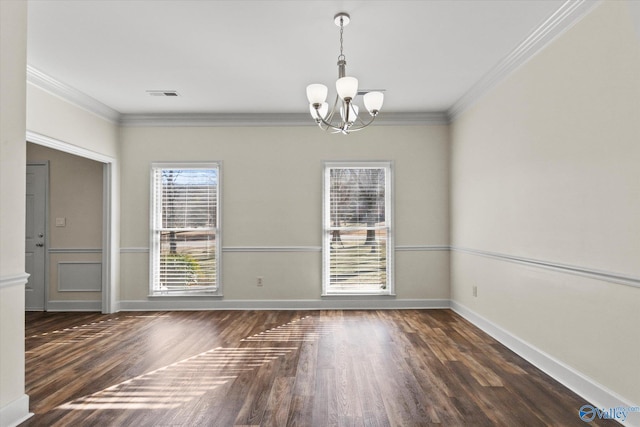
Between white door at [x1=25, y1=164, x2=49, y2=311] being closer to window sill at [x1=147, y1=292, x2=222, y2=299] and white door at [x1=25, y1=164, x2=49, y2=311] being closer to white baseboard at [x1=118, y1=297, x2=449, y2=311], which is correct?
white baseboard at [x1=118, y1=297, x2=449, y2=311]

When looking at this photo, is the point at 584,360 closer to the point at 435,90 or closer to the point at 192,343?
the point at 435,90

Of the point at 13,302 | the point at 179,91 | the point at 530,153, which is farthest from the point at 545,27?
the point at 13,302

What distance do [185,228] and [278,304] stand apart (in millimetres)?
1715

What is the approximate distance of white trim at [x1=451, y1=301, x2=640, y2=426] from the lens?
231 centimetres

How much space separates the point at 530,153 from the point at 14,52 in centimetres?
388

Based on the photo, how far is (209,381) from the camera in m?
2.79

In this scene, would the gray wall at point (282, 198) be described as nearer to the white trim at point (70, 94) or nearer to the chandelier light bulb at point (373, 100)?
the white trim at point (70, 94)

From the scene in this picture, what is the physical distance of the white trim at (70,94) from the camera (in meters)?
3.68

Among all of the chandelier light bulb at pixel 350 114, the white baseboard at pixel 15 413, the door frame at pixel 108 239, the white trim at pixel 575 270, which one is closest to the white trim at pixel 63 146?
the door frame at pixel 108 239

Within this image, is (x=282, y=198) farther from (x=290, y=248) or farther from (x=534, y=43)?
(x=534, y=43)

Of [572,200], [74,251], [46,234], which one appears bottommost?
[74,251]

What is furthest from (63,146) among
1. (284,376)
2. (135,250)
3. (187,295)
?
(284,376)

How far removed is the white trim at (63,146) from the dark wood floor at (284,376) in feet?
6.87

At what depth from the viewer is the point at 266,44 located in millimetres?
3168
